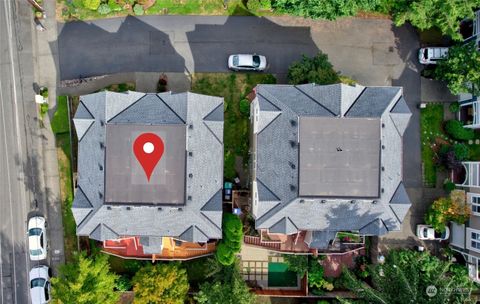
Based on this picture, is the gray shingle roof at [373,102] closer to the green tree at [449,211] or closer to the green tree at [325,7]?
the green tree at [325,7]

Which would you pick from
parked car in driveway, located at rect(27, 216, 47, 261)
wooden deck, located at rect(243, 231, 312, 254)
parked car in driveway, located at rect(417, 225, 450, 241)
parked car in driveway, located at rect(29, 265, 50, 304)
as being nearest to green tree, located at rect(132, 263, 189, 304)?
wooden deck, located at rect(243, 231, 312, 254)

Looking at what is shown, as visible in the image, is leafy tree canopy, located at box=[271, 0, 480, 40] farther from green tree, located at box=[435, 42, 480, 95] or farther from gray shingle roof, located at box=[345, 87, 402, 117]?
gray shingle roof, located at box=[345, 87, 402, 117]

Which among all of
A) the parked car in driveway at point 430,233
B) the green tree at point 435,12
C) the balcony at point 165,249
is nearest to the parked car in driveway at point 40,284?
the balcony at point 165,249

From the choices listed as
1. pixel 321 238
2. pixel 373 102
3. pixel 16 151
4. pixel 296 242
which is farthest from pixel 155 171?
pixel 373 102

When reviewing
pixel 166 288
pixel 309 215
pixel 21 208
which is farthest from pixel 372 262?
pixel 21 208

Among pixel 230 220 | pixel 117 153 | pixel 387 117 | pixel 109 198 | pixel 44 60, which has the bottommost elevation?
pixel 230 220

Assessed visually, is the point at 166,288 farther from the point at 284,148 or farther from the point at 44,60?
the point at 44,60
